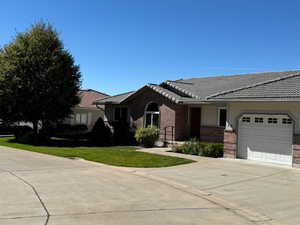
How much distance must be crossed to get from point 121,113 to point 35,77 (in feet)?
25.4

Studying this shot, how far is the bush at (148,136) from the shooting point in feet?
69.2

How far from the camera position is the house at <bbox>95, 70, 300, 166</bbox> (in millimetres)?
13820

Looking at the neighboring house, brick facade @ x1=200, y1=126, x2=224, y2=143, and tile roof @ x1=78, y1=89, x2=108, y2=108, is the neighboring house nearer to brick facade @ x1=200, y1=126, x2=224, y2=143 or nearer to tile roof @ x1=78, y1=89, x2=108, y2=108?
tile roof @ x1=78, y1=89, x2=108, y2=108

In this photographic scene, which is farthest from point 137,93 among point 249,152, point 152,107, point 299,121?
point 299,121

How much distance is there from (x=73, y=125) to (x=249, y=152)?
24.1 m

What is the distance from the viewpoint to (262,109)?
14656 millimetres

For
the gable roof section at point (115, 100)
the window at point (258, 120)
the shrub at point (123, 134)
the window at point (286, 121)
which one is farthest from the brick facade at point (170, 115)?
the window at point (286, 121)

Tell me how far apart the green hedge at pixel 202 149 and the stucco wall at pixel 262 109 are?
150 centimetres

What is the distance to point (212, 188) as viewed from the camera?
9.39 meters

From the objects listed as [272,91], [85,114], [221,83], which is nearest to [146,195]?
[272,91]

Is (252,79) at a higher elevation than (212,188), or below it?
higher

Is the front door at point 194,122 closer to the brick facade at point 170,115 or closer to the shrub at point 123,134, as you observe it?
the brick facade at point 170,115

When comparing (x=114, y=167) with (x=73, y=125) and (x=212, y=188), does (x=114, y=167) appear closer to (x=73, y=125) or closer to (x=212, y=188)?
(x=212, y=188)

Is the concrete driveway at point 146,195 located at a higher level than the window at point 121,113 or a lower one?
lower
